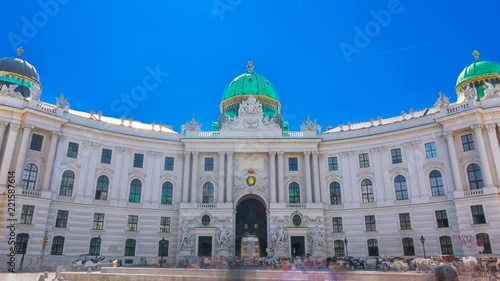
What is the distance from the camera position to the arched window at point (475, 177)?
37822 millimetres

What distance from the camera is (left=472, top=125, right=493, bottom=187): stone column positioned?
36.4 m

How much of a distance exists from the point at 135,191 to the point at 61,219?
8905 millimetres

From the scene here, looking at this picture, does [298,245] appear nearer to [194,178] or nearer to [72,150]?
[194,178]

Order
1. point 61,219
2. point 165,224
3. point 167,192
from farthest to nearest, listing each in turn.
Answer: point 167,192, point 165,224, point 61,219

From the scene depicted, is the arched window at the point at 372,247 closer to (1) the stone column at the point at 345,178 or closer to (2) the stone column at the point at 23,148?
(1) the stone column at the point at 345,178

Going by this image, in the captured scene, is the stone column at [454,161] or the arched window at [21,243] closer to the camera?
the arched window at [21,243]

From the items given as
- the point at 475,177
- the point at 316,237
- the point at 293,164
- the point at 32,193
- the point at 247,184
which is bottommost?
the point at 316,237

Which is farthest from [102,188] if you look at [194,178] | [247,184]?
[247,184]

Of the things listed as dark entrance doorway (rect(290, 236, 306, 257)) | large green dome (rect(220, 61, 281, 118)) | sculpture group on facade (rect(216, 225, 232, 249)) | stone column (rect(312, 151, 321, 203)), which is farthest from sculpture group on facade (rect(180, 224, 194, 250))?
large green dome (rect(220, 61, 281, 118))

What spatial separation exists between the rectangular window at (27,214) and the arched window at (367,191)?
126 feet

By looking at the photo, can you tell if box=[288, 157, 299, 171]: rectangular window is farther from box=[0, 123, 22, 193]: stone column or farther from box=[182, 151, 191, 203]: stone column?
box=[0, 123, 22, 193]: stone column

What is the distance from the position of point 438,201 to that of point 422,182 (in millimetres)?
2771

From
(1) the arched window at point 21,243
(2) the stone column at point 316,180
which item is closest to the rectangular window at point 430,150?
(2) the stone column at point 316,180

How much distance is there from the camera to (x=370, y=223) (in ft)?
141
